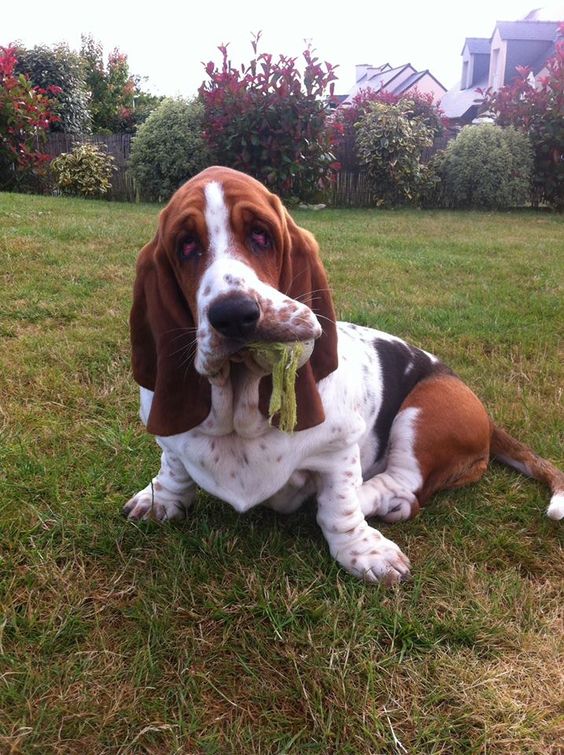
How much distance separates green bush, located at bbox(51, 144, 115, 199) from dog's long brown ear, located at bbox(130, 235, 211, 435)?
13.2 meters

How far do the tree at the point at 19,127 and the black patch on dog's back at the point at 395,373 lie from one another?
44.5 feet

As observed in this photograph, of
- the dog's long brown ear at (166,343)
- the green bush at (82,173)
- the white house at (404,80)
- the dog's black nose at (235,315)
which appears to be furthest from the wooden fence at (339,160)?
the white house at (404,80)

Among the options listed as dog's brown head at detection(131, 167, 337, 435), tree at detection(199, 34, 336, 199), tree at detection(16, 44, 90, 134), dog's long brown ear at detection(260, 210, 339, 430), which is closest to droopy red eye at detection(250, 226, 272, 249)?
dog's brown head at detection(131, 167, 337, 435)

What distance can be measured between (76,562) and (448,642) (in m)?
1.43

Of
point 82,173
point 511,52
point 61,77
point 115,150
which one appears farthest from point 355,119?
point 511,52

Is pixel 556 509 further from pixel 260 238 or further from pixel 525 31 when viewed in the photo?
pixel 525 31

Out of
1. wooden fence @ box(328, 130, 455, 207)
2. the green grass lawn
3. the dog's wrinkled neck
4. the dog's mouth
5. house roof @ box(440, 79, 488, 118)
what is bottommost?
the green grass lawn

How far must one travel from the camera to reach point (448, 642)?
213 centimetres

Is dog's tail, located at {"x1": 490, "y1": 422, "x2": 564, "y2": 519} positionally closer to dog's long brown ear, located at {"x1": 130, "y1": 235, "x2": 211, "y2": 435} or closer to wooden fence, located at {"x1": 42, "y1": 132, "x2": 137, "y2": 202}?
dog's long brown ear, located at {"x1": 130, "y1": 235, "x2": 211, "y2": 435}

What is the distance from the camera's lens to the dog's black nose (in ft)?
5.95

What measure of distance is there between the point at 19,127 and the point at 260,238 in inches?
560

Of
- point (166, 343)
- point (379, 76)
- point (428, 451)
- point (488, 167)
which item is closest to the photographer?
point (166, 343)

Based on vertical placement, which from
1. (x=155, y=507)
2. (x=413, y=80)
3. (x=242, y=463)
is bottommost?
(x=155, y=507)

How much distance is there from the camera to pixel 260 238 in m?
2.12
